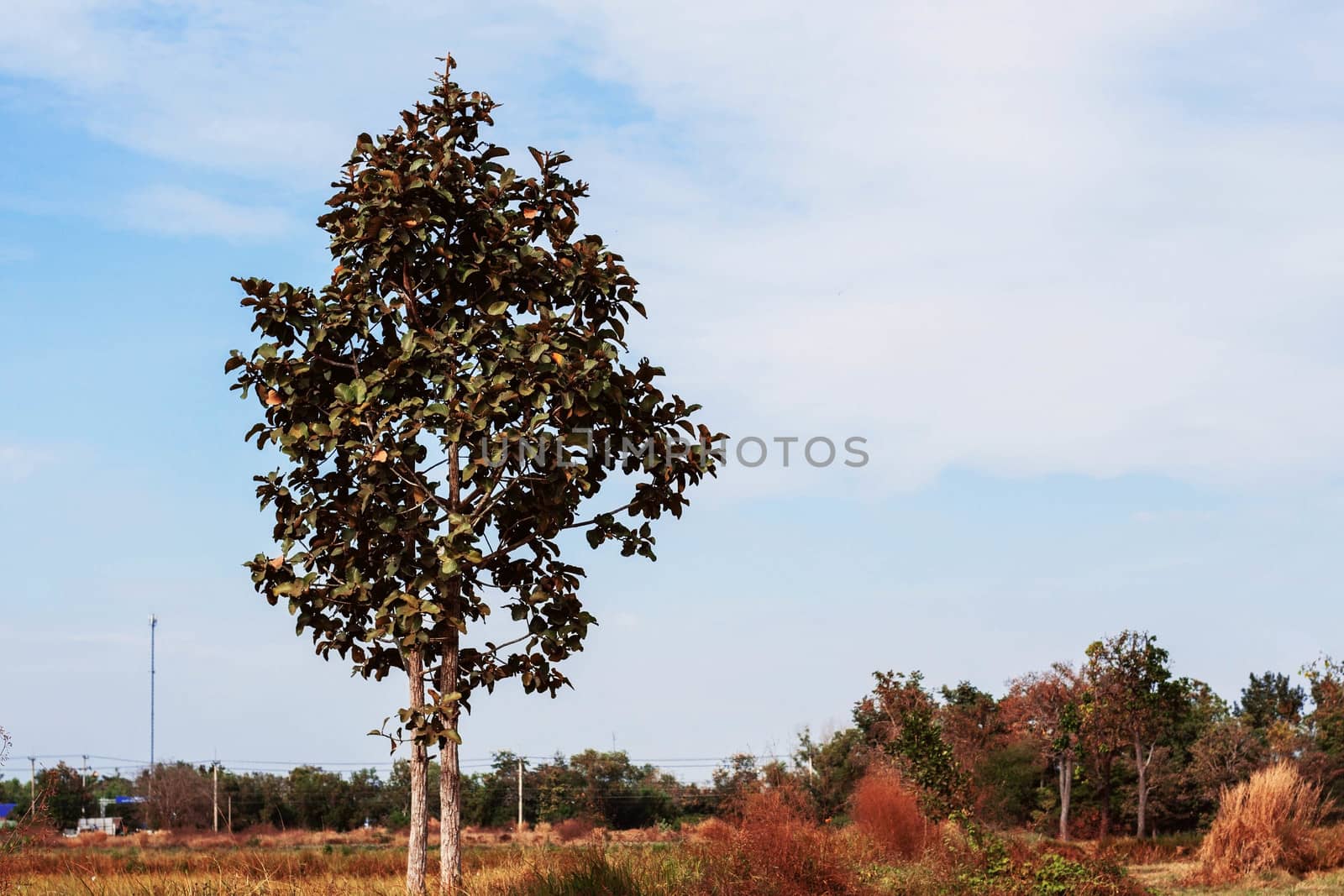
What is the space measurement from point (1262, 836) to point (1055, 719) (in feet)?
43.0

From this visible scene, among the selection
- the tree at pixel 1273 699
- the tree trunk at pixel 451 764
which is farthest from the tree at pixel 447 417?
the tree at pixel 1273 699

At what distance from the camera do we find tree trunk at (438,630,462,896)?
32.7 ft

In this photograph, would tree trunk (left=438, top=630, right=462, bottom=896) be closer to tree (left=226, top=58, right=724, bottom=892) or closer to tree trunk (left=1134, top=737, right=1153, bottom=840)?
tree (left=226, top=58, right=724, bottom=892)

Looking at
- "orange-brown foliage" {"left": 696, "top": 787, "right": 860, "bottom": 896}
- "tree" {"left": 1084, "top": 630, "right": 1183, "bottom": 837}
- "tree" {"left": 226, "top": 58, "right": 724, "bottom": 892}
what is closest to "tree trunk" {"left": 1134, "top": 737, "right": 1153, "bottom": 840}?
"tree" {"left": 1084, "top": 630, "right": 1183, "bottom": 837}

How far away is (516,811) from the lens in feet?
117

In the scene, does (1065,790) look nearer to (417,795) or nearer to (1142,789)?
(1142,789)

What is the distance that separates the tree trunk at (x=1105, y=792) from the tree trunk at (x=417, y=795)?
19.4 metres

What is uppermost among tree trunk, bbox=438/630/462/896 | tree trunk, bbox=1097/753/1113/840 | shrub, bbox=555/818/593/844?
tree trunk, bbox=438/630/462/896

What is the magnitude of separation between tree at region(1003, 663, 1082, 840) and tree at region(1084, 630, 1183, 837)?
721 millimetres

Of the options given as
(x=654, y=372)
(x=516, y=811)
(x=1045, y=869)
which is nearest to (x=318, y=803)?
(x=516, y=811)

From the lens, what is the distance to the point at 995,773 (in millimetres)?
32688

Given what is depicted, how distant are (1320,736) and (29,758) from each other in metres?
36.7

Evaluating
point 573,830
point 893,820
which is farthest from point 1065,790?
point 893,820

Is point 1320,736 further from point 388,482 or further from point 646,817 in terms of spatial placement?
point 388,482
